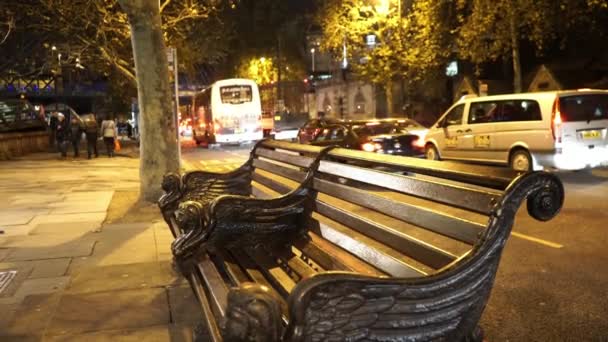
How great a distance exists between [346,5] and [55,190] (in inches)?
763

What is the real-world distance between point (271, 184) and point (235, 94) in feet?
100

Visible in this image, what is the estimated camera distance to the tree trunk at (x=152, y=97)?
33.8 feet

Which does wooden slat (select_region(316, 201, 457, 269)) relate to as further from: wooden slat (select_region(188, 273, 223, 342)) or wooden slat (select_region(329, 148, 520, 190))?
wooden slat (select_region(188, 273, 223, 342))

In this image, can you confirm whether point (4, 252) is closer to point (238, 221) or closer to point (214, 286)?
point (238, 221)

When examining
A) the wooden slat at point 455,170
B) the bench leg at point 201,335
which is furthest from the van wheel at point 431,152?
the bench leg at point 201,335

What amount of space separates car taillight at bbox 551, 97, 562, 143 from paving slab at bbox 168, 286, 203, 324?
10.7 meters

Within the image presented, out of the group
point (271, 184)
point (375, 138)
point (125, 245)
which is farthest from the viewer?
point (375, 138)

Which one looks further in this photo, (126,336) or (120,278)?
(120,278)

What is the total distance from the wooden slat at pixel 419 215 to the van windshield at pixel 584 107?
11.0 m

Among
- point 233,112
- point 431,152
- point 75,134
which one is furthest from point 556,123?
point 233,112

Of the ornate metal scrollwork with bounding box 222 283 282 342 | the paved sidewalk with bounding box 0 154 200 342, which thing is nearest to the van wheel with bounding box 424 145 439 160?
the paved sidewalk with bounding box 0 154 200 342

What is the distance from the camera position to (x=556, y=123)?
1390 cm

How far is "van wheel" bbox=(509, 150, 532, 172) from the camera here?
14.7m

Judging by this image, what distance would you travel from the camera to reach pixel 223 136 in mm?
35750
